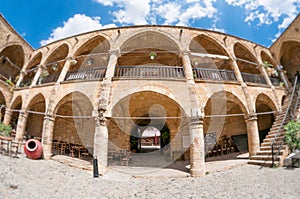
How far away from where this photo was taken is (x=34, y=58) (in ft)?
45.3

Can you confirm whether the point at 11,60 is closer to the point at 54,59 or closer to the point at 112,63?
the point at 54,59

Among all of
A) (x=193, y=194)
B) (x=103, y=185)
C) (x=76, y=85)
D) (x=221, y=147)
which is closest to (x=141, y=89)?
(x=76, y=85)

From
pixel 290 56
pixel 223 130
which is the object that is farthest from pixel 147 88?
pixel 290 56

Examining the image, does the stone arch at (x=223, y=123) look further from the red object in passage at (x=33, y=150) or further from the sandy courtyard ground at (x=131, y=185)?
the red object in passage at (x=33, y=150)

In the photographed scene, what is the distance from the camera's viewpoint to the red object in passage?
8.48 metres

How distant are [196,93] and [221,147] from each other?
5.43 m

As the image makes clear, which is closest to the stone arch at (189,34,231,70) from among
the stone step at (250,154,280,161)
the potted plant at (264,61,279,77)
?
the potted plant at (264,61,279,77)

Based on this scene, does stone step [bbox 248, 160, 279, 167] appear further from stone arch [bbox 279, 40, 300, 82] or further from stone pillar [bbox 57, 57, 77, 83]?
stone pillar [bbox 57, 57, 77, 83]

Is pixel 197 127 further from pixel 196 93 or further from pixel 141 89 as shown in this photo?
pixel 141 89

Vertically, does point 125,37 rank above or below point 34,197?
above

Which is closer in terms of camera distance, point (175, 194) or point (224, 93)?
point (175, 194)

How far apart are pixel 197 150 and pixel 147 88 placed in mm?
3801

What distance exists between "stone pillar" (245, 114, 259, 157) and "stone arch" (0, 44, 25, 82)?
17.0 metres

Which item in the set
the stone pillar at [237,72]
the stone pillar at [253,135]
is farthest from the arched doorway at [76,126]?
the stone pillar at [253,135]
